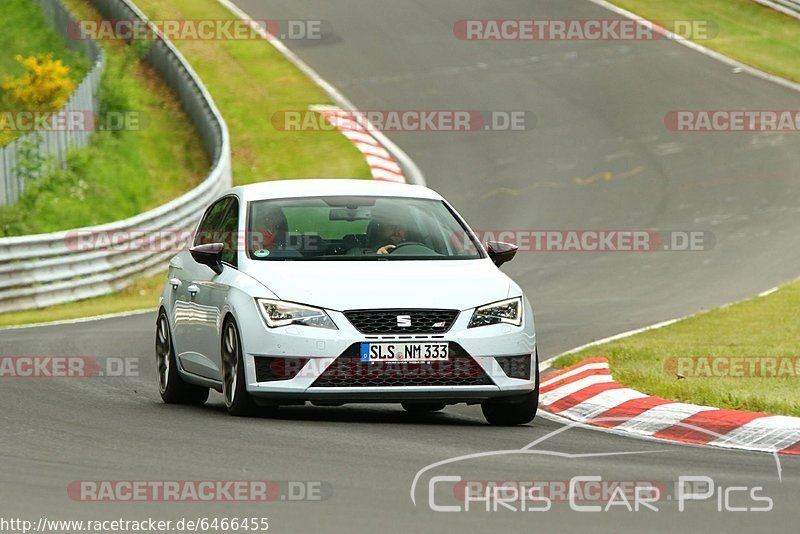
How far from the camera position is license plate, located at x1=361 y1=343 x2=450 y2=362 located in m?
10.1

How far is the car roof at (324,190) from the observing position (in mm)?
11570

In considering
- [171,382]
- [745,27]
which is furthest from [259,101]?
[171,382]

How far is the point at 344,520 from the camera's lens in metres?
6.91

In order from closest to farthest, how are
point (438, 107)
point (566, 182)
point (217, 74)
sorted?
point (566, 182), point (438, 107), point (217, 74)

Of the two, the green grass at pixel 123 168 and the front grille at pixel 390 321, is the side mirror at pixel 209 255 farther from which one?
the green grass at pixel 123 168

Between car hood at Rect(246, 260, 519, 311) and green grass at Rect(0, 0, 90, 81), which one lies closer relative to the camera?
car hood at Rect(246, 260, 519, 311)

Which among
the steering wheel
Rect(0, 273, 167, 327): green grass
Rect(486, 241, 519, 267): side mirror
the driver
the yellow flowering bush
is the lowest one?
Rect(0, 273, 167, 327): green grass

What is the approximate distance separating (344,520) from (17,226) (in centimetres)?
1985

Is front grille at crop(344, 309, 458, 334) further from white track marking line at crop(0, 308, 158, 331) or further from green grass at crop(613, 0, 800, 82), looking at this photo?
green grass at crop(613, 0, 800, 82)

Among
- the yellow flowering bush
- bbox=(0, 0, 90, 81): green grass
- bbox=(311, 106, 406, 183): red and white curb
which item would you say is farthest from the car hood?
bbox=(0, 0, 90, 81): green grass

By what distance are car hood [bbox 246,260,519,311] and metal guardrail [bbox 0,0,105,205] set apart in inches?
634

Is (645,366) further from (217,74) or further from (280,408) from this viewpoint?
(217,74)

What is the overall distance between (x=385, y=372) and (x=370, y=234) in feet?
4.50

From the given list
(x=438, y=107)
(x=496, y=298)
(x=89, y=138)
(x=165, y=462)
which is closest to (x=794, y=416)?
(x=496, y=298)
